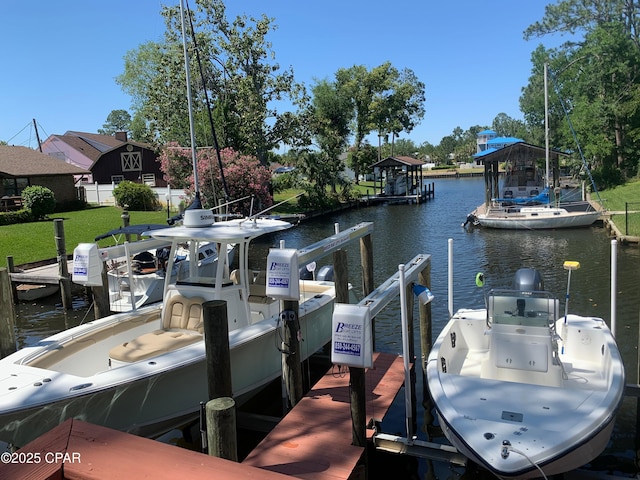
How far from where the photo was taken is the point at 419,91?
234 feet

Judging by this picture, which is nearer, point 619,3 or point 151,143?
point 151,143

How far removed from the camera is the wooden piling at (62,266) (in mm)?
15055

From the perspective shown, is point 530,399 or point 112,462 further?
point 530,399

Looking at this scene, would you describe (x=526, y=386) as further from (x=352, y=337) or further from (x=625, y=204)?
(x=625, y=204)

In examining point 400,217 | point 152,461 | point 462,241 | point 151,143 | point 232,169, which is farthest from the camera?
point 151,143

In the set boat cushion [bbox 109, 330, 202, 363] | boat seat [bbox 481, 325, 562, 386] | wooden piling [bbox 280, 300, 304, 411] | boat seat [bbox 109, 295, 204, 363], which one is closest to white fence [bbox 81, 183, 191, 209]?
boat seat [bbox 109, 295, 204, 363]

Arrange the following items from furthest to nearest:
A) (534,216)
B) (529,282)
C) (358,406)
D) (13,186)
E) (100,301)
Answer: (13,186), (534,216), (100,301), (529,282), (358,406)

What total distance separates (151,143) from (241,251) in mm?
33778

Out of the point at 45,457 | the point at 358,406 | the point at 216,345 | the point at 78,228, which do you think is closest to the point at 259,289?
the point at 216,345

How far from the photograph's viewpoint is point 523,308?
24.4ft

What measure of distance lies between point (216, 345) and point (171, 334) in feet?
9.29

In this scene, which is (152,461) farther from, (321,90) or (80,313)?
(321,90)

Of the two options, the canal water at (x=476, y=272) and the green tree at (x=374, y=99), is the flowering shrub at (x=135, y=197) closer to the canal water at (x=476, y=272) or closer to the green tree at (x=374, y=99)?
the canal water at (x=476, y=272)

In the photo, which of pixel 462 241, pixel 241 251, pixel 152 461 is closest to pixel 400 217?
pixel 462 241
